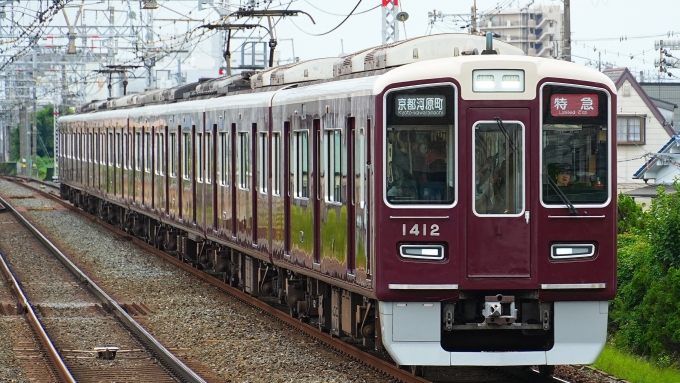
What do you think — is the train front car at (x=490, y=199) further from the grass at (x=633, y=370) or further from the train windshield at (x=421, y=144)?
the grass at (x=633, y=370)

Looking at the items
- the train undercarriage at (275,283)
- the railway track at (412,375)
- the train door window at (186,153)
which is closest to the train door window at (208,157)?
the train undercarriage at (275,283)

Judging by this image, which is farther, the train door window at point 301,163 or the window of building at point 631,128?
the window of building at point 631,128

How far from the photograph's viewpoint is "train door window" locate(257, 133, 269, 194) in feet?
43.7

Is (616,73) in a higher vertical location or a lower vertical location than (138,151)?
higher

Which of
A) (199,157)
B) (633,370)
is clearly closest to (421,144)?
(633,370)

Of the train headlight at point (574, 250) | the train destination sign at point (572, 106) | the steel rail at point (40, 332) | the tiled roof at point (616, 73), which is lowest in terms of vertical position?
the steel rail at point (40, 332)

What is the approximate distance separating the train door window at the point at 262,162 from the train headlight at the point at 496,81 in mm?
4729

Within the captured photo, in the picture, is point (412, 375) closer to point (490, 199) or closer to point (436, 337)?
point (436, 337)

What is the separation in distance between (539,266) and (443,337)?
871mm

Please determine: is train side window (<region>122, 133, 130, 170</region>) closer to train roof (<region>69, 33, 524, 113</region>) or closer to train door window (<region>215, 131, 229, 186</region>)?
train roof (<region>69, 33, 524, 113</region>)

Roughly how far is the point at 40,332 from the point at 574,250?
241 inches

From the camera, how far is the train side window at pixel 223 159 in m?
15.6

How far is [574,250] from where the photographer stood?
29.0ft

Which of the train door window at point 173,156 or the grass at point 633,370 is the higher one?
the train door window at point 173,156
